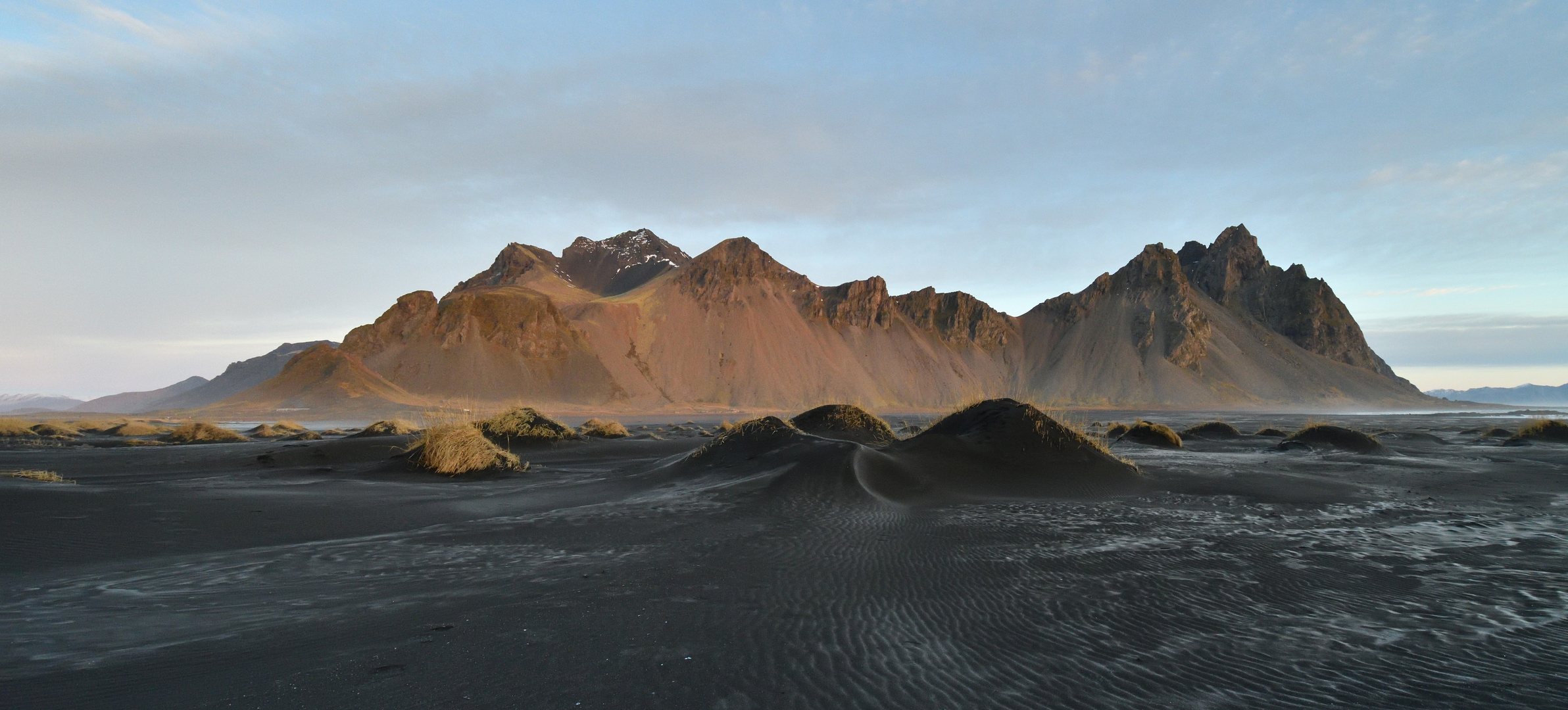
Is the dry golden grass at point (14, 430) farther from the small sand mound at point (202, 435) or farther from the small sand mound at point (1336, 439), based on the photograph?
the small sand mound at point (1336, 439)

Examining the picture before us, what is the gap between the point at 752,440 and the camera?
13.9 meters

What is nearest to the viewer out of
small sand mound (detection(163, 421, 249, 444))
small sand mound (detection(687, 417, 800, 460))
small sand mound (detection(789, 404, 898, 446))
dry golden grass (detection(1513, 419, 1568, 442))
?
small sand mound (detection(687, 417, 800, 460))

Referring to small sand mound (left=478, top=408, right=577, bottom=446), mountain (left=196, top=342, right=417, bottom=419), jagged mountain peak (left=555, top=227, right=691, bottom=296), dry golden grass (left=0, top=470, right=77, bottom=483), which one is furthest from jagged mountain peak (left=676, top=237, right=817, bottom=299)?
dry golden grass (left=0, top=470, right=77, bottom=483)

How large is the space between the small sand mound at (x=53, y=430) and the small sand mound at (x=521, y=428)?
1795 cm

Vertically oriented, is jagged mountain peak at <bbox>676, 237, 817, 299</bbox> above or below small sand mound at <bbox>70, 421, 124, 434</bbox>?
above

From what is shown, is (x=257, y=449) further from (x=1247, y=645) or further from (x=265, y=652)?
(x=1247, y=645)

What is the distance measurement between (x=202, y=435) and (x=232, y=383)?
96.7 m

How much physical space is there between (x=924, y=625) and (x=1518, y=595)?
449cm

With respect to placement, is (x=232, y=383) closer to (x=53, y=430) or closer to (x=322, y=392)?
(x=322, y=392)

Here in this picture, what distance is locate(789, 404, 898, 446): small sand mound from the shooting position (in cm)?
1884

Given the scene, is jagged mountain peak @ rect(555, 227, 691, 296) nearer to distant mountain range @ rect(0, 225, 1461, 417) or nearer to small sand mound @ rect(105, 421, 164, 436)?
distant mountain range @ rect(0, 225, 1461, 417)

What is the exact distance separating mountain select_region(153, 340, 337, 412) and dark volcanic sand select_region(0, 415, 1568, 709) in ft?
251

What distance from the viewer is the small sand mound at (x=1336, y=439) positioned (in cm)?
1967

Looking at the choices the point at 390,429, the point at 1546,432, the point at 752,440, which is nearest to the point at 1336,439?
the point at 1546,432
